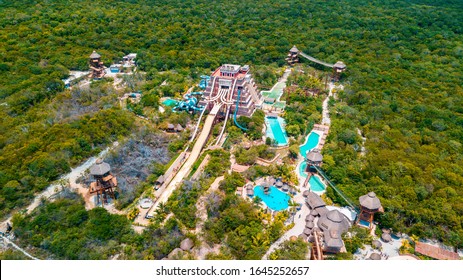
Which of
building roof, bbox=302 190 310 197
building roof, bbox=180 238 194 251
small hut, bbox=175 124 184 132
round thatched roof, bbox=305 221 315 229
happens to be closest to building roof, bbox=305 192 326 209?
building roof, bbox=302 190 310 197

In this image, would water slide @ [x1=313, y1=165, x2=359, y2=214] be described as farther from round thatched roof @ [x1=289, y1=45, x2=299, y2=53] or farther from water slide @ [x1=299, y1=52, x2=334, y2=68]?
round thatched roof @ [x1=289, y1=45, x2=299, y2=53]

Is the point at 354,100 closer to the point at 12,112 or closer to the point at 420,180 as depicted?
the point at 420,180

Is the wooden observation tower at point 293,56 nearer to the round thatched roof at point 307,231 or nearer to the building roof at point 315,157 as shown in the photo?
the building roof at point 315,157

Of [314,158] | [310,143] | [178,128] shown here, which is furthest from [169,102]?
[314,158]

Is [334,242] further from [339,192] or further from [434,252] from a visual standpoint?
[434,252]

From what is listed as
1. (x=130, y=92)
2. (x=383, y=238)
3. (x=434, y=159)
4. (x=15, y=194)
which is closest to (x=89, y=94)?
(x=130, y=92)

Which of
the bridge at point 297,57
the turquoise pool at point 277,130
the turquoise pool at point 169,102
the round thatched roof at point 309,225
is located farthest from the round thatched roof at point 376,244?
A: the bridge at point 297,57

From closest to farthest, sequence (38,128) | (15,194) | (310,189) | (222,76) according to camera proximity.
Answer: (15,194)
(310,189)
(38,128)
(222,76)
